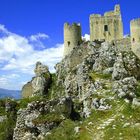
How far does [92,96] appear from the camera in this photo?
44.4 metres

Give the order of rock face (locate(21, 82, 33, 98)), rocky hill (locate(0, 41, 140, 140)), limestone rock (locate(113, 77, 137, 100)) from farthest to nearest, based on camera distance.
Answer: rock face (locate(21, 82, 33, 98)) → limestone rock (locate(113, 77, 137, 100)) → rocky hill (locate(0, 41, 140, 140))

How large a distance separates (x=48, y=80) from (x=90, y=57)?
10.8m

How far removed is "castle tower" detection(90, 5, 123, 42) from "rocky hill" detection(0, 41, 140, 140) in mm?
13515

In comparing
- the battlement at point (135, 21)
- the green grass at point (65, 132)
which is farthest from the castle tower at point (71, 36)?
the green grass at point (65, 132)

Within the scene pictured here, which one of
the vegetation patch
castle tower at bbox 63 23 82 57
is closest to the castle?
castle tower at bbox 63 23 82 57

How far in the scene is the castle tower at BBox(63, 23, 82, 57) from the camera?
253ft

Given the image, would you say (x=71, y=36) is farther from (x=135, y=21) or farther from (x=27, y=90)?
(x=135, y=21)

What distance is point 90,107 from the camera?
43.2m

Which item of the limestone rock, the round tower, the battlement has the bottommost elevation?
the limestone rock

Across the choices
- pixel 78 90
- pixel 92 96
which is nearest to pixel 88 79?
pixel 78 90

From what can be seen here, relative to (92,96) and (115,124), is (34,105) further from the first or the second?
(115,124)

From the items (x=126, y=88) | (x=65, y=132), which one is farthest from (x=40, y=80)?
(x=65, y=132)

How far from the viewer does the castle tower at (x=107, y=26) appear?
7450 cm

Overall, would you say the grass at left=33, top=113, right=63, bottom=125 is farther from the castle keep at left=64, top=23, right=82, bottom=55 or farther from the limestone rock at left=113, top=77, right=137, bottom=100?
the castle keep at left=64, top=23, right=82, bottom=55
